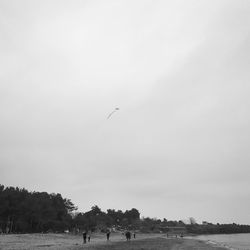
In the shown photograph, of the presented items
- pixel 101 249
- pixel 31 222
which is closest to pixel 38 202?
pixel 31 222

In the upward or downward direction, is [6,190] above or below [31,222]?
above

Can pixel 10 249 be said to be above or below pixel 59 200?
below

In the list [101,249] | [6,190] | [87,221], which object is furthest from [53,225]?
[101,249]

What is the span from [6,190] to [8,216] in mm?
8332

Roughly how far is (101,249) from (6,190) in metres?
68.7

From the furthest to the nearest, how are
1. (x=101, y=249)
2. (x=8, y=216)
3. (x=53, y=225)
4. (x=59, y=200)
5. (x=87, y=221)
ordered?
(x=87, y=221)
(x=59, y=200)
(x=53, y=225)
(x=8, y=216)
(x=101, y=249)

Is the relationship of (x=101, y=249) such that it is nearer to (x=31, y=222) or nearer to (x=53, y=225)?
(x=31, y=222)

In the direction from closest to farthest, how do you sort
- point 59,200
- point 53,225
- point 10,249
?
point 10,249 → point 53,225 → point 59,200

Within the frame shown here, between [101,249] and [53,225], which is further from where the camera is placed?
[53,225]

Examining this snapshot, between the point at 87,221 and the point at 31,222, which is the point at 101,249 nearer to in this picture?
the point at 31,222

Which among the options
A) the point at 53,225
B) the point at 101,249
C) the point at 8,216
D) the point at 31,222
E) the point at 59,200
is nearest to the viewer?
the point at 101,249

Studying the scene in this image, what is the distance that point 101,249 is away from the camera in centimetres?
5353

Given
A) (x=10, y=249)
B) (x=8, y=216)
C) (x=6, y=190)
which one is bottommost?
(x=10, y=249)

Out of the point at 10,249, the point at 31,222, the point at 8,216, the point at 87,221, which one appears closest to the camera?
the point at 10,249
